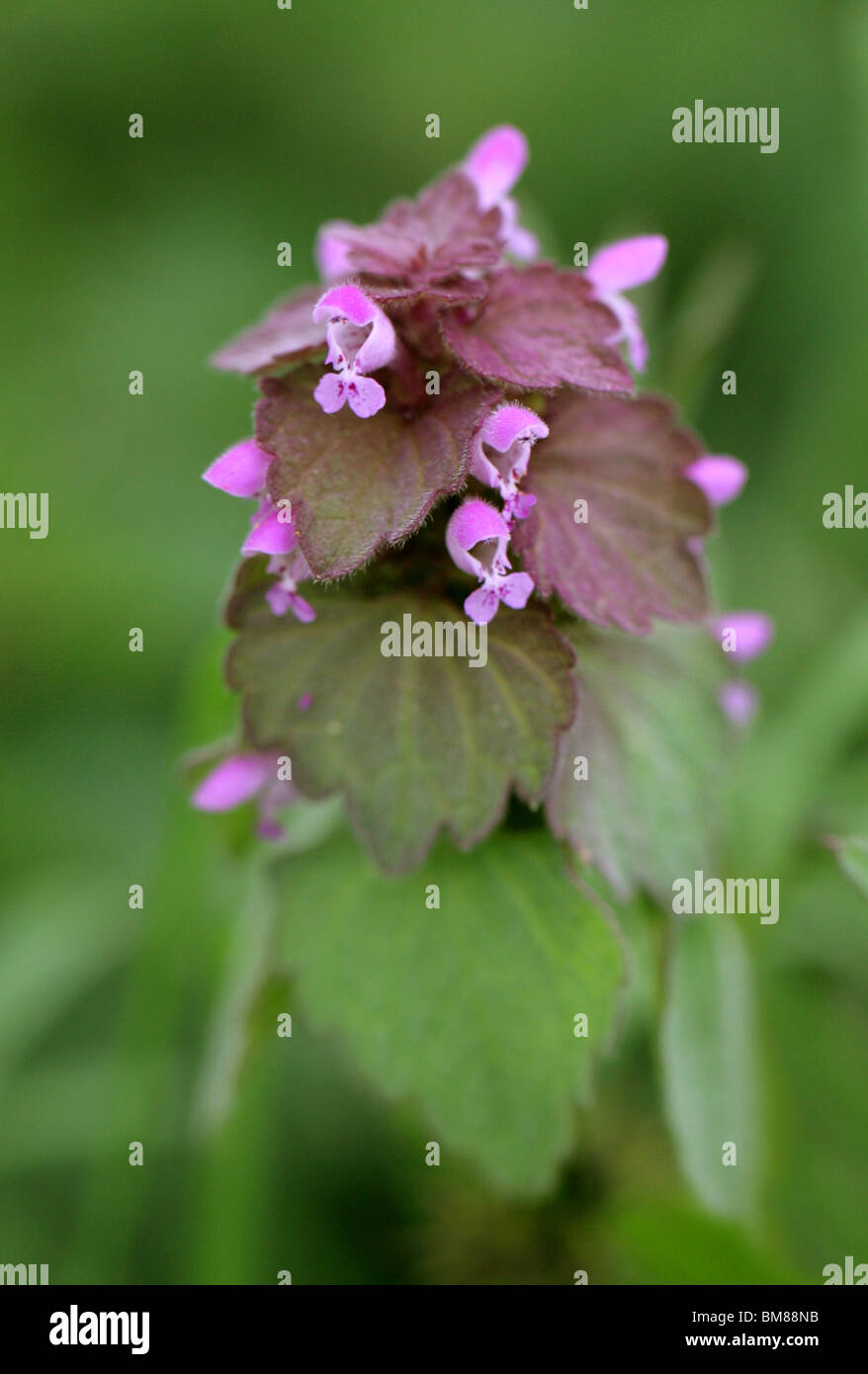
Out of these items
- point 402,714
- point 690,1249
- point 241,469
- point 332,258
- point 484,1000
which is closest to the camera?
point 241,469

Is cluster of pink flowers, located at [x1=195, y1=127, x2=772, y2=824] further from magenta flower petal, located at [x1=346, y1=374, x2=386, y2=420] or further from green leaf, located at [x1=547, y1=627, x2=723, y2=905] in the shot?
green leaf, located at [x1=547, y1=627, x2=723, y2=905]

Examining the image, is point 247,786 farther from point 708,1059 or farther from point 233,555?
point 233,555

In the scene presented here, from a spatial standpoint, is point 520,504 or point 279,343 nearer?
point 520,504

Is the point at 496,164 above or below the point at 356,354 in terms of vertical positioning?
above

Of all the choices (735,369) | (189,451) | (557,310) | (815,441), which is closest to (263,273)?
(189,451)

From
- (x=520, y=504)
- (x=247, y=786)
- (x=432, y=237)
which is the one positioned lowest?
(x=247, y=786)

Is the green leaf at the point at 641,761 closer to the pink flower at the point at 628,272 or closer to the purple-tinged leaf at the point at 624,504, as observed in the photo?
the purple-tinged leaf at the point at 624,504

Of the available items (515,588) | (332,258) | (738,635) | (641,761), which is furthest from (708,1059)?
(332,258)
